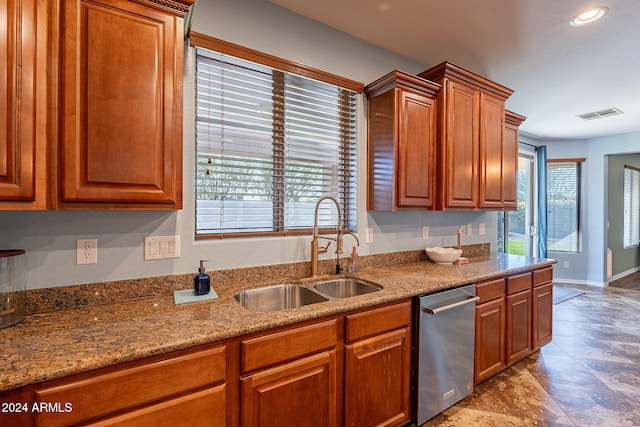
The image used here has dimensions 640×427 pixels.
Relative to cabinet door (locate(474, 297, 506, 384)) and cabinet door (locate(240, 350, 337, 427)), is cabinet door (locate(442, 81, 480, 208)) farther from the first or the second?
cabinet door (locate(240, 350, 337, 427))

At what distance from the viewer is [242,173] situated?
1958 millimetres

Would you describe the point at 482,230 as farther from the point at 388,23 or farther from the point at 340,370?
the point at 340,370

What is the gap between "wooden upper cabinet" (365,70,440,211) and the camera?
7.29 feet

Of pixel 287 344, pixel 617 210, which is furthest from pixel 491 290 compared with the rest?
pixel 617 210

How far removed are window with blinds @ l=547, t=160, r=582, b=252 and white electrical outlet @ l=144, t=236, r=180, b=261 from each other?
20.8ft

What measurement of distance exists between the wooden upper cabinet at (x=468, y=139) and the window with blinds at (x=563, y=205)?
12.2ft

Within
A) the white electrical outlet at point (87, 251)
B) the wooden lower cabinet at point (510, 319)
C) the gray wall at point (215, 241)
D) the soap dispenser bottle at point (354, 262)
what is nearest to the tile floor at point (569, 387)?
the wooden lower cabinet at point (510, 319)

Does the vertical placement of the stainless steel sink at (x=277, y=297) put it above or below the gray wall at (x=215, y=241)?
below

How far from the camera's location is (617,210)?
573 centimetres

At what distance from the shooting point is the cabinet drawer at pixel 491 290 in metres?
2.18

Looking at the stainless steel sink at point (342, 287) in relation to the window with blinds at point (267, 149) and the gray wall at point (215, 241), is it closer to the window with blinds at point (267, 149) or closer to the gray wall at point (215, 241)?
the gray wall at point (215, 241)

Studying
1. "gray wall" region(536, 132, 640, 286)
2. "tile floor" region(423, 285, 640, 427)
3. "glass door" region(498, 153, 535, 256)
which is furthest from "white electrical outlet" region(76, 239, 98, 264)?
"gray wall" region(536, 132, 640, 286)

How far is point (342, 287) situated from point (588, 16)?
2446 mm

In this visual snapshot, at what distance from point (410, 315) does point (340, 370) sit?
54 cm
